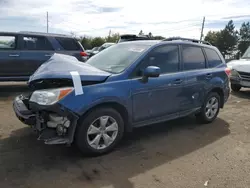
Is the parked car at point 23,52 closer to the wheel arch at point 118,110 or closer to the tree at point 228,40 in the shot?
the wheel arch at point 118,110

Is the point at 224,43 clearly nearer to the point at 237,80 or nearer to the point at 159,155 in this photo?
the point at 237,80

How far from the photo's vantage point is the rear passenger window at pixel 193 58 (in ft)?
16.6

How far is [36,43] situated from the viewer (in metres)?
8.35

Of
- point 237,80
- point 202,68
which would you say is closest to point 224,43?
point 237,80

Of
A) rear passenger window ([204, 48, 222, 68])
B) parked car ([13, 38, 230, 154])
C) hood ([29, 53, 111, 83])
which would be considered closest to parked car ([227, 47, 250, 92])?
rear passenger window ([204, 48, 222, 68])

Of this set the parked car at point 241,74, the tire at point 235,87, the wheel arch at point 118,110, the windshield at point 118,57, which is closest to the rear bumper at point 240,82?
the parked car at point 241,74

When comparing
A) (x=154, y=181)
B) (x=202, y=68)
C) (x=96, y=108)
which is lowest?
(x=154, y=181)

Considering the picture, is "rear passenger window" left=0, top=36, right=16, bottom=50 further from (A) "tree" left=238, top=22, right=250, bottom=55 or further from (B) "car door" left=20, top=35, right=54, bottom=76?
(A) "tree" left=238, top=22, right=250, bottom=55

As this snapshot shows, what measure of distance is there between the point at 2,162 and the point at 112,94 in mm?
1716

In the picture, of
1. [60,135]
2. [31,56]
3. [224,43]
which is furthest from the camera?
[224,43]

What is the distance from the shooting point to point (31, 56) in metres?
8.18

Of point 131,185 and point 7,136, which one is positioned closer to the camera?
point 131,185

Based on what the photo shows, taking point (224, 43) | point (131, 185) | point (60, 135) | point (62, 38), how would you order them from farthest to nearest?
1. point (224, 43)
2. point (62, 38)
3. point (60, 135)
4. point (131, 185)

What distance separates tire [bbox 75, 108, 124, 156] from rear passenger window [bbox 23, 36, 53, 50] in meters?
5.30
